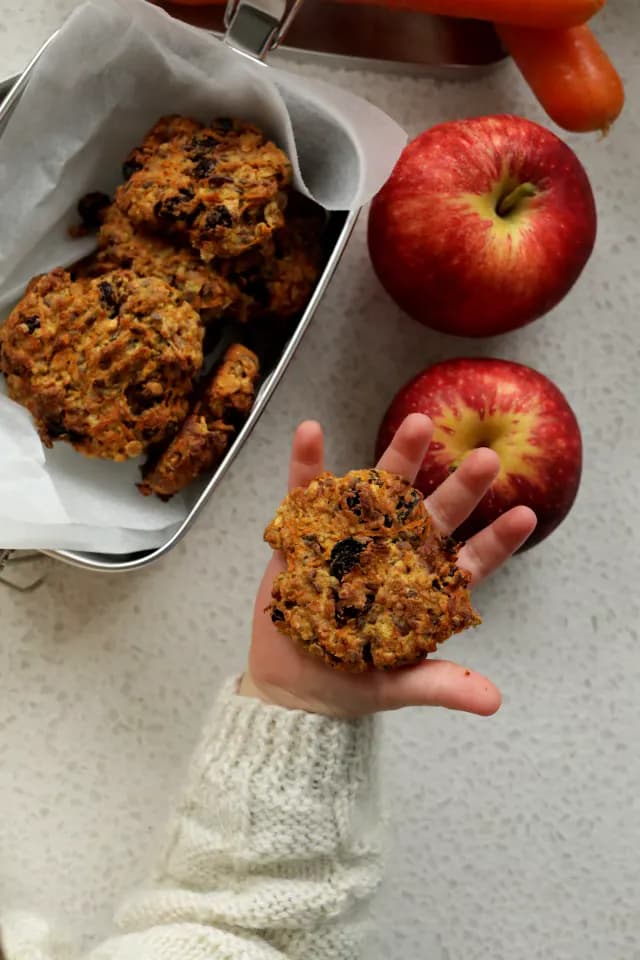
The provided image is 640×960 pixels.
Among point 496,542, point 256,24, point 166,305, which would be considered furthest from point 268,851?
point 256,24

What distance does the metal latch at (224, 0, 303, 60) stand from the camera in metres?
0.71

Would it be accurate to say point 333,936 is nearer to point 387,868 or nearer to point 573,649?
point 387,868

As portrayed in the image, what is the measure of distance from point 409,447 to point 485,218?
0.69ft

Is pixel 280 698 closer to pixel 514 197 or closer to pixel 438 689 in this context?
pixel 438 689

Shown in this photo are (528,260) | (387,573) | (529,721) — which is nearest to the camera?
(387,573)

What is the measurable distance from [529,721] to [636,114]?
0.58 m

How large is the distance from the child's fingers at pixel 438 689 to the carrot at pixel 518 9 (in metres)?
0.53

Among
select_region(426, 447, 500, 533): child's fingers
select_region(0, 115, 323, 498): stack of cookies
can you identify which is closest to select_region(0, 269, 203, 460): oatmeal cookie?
select_region(0, 115, 323, 498): stack of cookies

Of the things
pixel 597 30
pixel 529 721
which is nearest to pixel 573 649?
pixel 529 721

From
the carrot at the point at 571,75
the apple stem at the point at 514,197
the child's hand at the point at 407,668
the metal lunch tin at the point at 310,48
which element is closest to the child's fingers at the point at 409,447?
the child's hand at the point at 407,668

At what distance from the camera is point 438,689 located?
63 centimetres

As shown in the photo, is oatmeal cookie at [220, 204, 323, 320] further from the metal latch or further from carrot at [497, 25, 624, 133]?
carrot at [497, 25, 624, 133]

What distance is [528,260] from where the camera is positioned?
2.46 feet

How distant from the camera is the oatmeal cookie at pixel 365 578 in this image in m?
0.62
